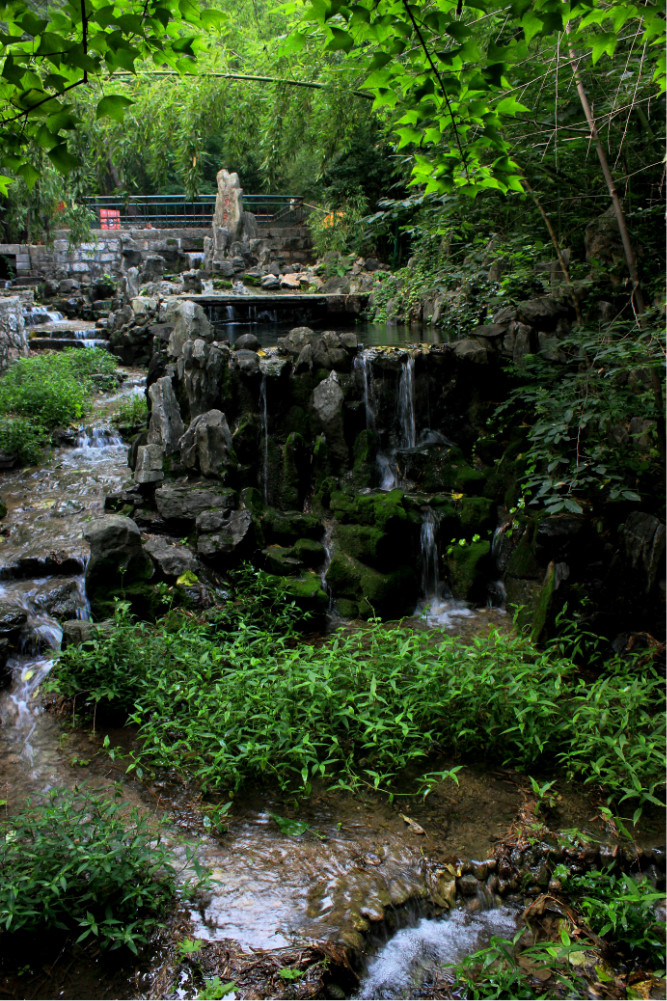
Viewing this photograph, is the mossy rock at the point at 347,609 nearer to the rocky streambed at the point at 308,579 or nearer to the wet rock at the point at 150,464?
the rocky streambed at the point at 308,579

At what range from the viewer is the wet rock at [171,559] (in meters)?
6.04

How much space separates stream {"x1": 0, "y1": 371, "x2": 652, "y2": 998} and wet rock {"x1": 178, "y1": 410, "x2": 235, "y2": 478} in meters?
2.57

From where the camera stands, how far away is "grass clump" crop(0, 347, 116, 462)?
884cm

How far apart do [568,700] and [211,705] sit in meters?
2.26

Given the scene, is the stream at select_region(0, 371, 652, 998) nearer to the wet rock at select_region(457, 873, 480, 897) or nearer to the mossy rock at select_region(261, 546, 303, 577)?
the wet rock at select_region(457, 873, 480, 897)

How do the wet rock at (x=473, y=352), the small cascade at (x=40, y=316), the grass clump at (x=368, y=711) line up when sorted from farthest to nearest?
the small cascade at (x=40, y=316) < the wet rock at (x=473, y=352) < the grass clump at (x=368, y=711)

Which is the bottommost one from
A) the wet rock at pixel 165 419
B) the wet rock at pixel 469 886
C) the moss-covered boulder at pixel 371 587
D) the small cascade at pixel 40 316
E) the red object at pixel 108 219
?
the wet rock at pixel 469 886

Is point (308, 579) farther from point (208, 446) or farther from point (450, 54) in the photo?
point (450, 54)

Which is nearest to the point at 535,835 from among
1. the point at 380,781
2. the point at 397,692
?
the point at 380,781

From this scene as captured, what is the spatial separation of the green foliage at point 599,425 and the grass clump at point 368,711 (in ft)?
4.92

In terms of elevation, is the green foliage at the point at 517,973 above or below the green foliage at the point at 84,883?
below

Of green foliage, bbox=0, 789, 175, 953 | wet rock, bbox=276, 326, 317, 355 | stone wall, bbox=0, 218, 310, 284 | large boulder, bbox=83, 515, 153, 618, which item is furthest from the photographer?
stone wall, bbox=0, 218, 310, 284

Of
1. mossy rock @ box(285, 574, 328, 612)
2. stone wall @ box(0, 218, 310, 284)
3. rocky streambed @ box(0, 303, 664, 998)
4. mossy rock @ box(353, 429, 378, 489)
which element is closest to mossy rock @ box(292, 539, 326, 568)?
rocky streambed @ box(0, 303, 664, 998)

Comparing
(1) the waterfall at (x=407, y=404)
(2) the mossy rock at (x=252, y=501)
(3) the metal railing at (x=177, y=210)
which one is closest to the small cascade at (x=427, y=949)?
(2) the mossy rock at (x=252, y=501)
